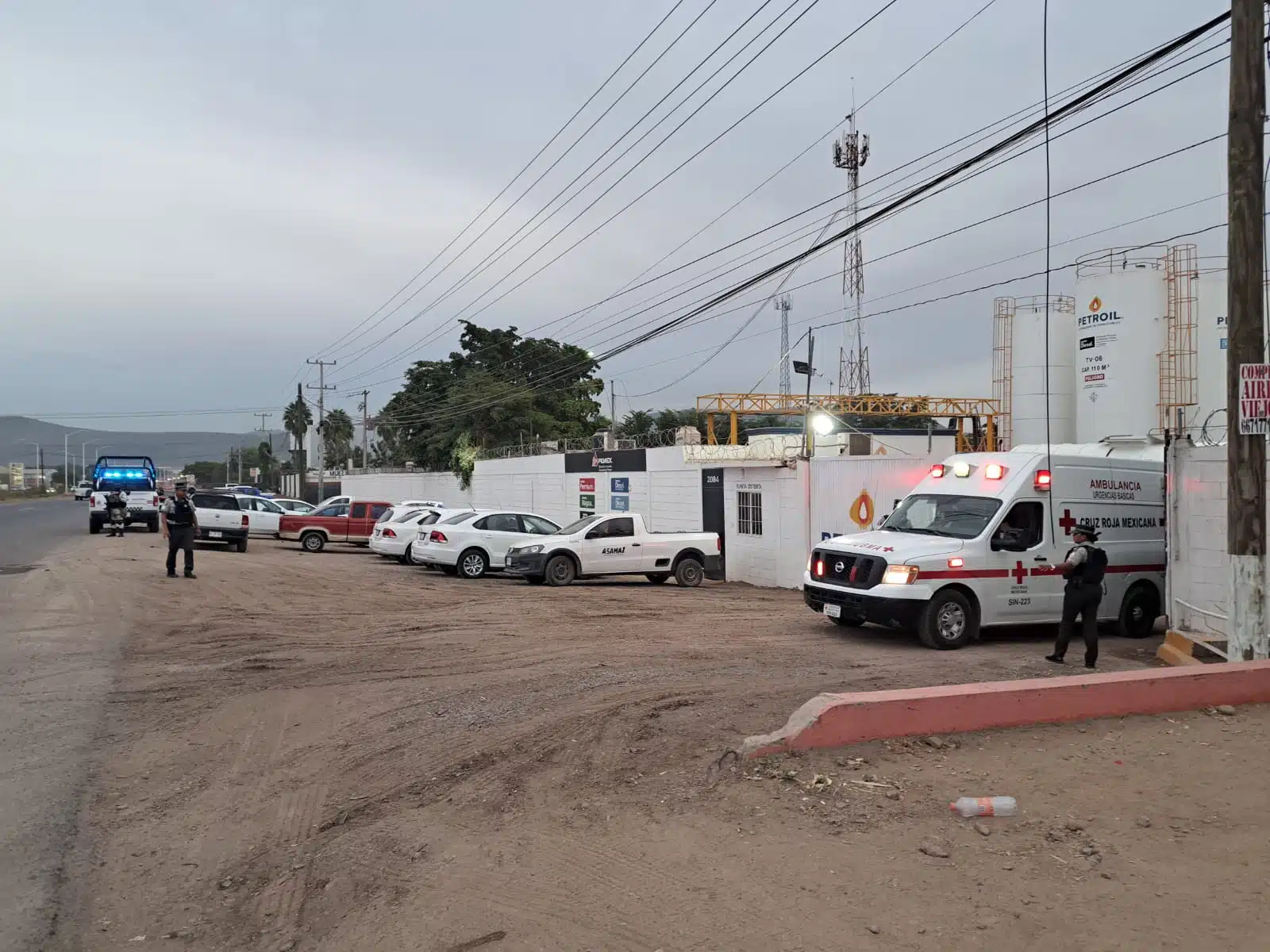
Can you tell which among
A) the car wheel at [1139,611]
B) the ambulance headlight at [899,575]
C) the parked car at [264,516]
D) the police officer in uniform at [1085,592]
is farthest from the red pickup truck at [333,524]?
the police officer in uniform at [1085,592]

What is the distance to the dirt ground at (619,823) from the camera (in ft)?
14.4

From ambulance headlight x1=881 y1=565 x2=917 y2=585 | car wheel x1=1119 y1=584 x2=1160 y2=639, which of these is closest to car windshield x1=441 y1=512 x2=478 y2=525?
ambulance headlight x1=881 y1=565 x2=917 y2=585

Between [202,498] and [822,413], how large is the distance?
18.9 m

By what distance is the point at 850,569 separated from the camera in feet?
41.4

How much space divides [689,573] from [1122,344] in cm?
1061

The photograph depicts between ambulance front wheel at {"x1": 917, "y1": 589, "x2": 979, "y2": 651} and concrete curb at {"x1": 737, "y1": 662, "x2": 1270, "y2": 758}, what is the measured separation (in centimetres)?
417

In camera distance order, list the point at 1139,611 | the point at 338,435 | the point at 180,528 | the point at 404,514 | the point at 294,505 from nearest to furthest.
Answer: the point at 1139,611 → the point at 180,528 → the point at 404,514 → the point at 294,505 → the point at 338,435

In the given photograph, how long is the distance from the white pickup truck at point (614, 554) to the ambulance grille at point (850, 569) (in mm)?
7600

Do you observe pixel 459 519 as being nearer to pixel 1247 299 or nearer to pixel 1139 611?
pixel 1139 611

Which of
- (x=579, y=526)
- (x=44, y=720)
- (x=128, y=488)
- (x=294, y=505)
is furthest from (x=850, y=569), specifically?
(x=128, y=488)

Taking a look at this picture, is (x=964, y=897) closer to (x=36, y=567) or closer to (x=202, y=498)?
(x=36, y=567)

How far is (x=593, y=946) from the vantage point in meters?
4.20

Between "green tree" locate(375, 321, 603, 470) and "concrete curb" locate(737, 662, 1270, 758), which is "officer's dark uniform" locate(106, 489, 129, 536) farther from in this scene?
"concrete curb" locate(737, 662, 1270, 758)

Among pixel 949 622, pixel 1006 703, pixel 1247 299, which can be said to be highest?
pixel 1247 299
